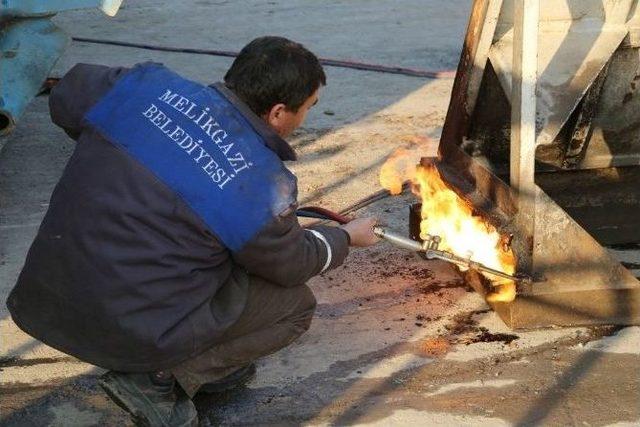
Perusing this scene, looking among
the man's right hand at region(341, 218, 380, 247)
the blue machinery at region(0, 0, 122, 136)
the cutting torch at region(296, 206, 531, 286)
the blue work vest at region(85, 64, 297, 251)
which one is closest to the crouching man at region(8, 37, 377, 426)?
the blue work vest at region(85, 64, 297, 251)

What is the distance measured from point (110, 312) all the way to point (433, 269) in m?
2.01

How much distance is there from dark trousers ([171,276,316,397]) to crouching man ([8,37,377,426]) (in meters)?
0.01

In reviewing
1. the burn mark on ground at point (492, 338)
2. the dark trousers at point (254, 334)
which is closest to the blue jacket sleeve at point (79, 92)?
the dark trousers at point (254, 334)

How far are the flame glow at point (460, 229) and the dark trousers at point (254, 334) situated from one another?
2.55 feet

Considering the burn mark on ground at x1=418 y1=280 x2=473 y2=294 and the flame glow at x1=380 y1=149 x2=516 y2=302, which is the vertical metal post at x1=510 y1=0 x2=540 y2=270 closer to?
the flame glow at x1=380 y1=149 x2=516 y2=302

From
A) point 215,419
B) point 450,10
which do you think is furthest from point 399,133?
point 450,10

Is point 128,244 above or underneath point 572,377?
above

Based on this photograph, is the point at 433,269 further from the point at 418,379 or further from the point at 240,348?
the point at 240,348

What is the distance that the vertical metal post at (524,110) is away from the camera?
10.8ft

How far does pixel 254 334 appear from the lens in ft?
10.1

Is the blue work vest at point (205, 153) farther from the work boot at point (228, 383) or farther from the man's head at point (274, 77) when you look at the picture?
the work boot at point (228, 383)

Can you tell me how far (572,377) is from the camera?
3.41 m

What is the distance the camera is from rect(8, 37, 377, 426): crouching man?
2.62 metres

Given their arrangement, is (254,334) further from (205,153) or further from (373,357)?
(205,153)
